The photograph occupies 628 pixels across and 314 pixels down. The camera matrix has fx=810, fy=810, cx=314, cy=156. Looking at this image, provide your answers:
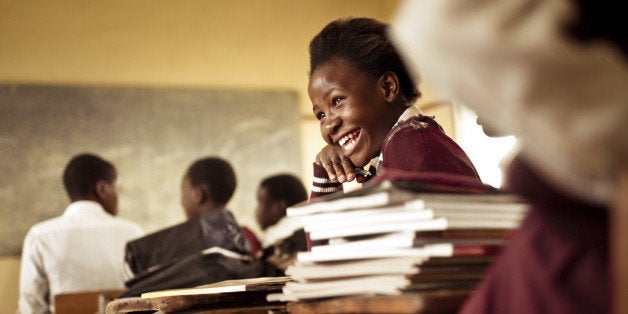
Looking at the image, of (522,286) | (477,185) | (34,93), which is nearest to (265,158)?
(34,93)

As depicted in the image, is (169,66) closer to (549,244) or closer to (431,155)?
(431,155)

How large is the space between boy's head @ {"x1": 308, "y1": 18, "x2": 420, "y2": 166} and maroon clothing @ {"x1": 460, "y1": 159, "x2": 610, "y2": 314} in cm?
120

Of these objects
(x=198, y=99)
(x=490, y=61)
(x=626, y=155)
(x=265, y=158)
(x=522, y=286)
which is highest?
(x=198, y=99)

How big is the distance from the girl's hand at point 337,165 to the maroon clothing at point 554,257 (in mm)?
1303

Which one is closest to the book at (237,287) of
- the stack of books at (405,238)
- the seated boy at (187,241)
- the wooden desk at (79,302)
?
the stack of books at (405,238)

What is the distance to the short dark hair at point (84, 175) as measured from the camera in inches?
190

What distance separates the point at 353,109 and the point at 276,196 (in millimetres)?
3310

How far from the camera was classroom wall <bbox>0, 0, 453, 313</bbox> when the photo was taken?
5469 millimetres

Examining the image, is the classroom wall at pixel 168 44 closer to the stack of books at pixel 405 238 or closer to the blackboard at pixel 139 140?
the blackboard at pixel 139 140

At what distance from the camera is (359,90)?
6.80ft

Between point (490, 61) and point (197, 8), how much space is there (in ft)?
17.7

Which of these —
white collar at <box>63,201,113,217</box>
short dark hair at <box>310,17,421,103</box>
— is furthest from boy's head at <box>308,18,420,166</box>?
white collar at <box>63,201,113,217</box>

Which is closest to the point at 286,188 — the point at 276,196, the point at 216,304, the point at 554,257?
the point at 276,196

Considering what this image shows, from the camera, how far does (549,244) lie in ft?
2.68
